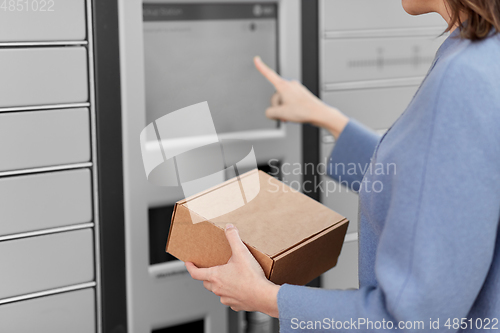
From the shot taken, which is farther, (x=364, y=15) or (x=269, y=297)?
(x=364, y=15)

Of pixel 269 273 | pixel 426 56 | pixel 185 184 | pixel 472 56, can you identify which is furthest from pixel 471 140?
pixel 426 56

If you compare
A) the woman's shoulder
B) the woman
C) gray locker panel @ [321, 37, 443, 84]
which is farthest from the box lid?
gray locker panel @ [321, 37, 443, 84]

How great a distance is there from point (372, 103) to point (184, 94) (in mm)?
669

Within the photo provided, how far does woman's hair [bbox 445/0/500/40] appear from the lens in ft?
2.70

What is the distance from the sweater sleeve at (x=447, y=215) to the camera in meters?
0.80

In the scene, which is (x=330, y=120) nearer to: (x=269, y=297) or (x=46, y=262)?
(x=269, y=297)

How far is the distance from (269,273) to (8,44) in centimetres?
80

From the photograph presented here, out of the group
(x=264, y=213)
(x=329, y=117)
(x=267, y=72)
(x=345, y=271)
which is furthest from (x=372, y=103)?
(x=264, y=213)

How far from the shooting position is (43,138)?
1.31 m

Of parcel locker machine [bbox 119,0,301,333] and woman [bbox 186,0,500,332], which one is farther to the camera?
parcel locker machine [bbox 119,0,301,333]

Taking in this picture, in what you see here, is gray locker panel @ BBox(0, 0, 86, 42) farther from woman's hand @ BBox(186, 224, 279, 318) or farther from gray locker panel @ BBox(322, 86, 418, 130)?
gray locker panel @ BBox(322, 86, 418, 130)

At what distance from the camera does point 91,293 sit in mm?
1442

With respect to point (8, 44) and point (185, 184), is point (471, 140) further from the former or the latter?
point (8, 44)

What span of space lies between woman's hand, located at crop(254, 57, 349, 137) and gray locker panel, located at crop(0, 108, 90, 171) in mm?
564
